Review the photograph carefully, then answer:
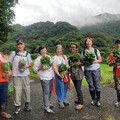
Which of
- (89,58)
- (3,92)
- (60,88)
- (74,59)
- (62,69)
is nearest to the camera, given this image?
Result: (3,92)

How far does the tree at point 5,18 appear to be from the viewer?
27.0ft

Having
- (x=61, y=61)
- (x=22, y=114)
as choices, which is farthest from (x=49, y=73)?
(x=22, y=114)

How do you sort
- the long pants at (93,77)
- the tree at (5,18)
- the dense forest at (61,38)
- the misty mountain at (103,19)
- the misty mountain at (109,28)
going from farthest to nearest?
the misty mountain at (103,19) < the misty mountain at (109,28) < the dense forest at (61,38) < the tree at (5,18) < the long pants at (93,77)

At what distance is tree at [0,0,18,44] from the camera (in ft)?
27.0

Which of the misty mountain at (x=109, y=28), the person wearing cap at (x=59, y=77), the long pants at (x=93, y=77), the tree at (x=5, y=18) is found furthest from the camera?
the misty mountain at (x=109, y=28)

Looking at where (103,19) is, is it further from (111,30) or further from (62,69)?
(62,69)

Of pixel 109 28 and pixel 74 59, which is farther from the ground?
pixel 109 28

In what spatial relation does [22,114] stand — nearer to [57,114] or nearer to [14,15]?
[57,114]

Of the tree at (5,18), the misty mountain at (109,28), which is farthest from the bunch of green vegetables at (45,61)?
the misty mountain at (109,28)

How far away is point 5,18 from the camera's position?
8508mm

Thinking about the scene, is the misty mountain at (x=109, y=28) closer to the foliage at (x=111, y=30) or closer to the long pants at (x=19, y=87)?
the foliage at (x=111, y=30)

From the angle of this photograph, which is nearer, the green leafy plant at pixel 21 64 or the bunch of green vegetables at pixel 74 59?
the green leafy plant at pixel 21 64

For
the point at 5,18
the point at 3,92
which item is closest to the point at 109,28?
the point at 5,18

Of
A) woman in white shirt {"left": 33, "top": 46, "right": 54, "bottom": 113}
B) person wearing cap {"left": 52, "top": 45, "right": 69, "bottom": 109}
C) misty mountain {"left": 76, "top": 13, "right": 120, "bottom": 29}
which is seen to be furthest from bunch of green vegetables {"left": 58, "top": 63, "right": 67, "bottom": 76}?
misty mountain {"left": 76, "top": 13, "right": 120, "bottom": 29}
